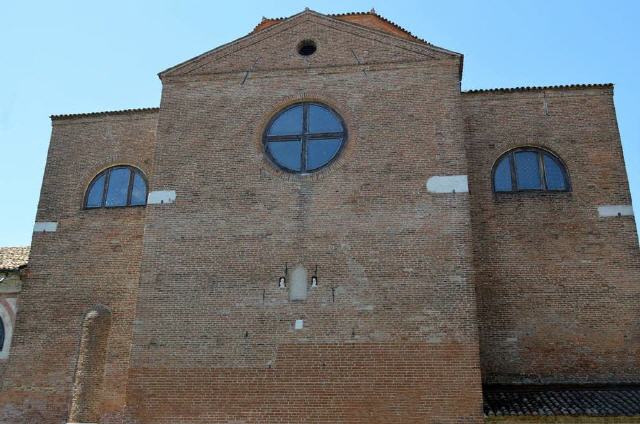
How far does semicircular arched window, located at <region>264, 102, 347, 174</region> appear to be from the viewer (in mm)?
13688

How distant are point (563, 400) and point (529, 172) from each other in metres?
5.21

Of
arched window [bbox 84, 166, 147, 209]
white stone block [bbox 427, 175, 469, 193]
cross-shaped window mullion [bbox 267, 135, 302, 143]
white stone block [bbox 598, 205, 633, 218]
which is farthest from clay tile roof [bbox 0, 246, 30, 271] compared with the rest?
white stone block [bbox 598, 205, 633, 218]

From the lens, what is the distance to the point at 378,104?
1389cm

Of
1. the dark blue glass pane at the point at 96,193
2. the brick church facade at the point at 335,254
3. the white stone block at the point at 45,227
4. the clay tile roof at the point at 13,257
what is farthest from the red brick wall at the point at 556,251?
the clay tile roof at the point at 13,257

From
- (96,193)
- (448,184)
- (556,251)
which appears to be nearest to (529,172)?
(556,251)

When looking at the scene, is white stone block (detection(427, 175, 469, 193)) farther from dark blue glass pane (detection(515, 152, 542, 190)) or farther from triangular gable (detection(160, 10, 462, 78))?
triangular gable (detection(160, 10, 462, 78))

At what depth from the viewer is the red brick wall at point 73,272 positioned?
14461 millimetres

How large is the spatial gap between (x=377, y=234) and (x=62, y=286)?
761cm

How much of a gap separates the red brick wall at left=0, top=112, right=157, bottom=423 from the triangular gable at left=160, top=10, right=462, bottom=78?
259 centimetres

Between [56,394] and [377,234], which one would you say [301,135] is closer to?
[377,234]

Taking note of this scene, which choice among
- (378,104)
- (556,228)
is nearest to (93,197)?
(378,104)

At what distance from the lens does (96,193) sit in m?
16.1

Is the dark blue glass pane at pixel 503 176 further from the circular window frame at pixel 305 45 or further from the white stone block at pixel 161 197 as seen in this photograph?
the white stone block at pixel 161 197

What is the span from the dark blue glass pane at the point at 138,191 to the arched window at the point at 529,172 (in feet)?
26.9
